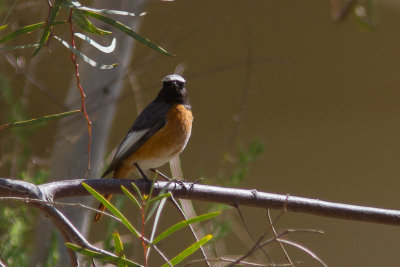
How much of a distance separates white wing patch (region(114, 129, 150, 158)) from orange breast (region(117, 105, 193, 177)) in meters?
0.04

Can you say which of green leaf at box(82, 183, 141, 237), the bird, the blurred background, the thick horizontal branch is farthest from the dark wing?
the blurred background

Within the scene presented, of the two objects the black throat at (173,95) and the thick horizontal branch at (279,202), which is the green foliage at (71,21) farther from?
the black throat at (173,95)

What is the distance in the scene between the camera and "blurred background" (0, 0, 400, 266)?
4637 mm

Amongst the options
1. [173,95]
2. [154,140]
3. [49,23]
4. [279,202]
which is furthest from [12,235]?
[49,23]

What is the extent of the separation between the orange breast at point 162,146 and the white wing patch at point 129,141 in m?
0.04

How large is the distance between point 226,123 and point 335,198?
0.95 metres

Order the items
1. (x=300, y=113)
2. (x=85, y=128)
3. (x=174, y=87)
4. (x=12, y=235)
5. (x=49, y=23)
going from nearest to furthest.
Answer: (x=49, y=23) → (x=12, y=235) → (x=85, y=128) → (x=174, y=87) → (x=300, y=113)

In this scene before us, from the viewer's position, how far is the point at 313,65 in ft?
15.6

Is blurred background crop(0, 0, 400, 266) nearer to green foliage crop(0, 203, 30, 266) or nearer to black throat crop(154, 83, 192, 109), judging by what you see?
black throat crop(154, 83, 192, 109)

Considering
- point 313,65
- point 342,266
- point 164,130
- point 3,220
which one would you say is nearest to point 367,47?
point 313,65

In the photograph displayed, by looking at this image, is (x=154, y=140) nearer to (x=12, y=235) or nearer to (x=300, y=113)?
(x=12, y=235)

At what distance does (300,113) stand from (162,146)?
2317 millimetres

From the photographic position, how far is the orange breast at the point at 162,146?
272 centimetres

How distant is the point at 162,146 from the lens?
107 inches
